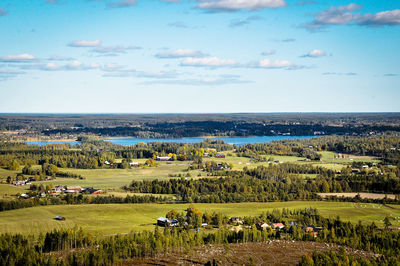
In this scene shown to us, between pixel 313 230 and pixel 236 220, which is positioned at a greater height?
pixel 236 220

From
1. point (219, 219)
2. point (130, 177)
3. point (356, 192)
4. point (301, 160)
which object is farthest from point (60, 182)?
point (301, 160)

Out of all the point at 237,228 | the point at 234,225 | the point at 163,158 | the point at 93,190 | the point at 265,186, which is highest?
the point at 163,158

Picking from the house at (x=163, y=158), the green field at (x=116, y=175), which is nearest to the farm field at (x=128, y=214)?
the green field at (x=116, y=175)

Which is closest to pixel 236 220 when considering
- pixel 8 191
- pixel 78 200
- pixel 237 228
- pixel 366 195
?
pixel 237 228

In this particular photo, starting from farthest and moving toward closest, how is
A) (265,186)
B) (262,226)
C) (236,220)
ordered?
(265,186)
(236,220)
(262,226)

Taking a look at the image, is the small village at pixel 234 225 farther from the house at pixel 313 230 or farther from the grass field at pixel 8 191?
the grass field at pixel 8 191

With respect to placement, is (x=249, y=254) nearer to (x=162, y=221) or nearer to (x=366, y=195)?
(x=162, y=221)

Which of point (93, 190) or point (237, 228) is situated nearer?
point (237, 228)
